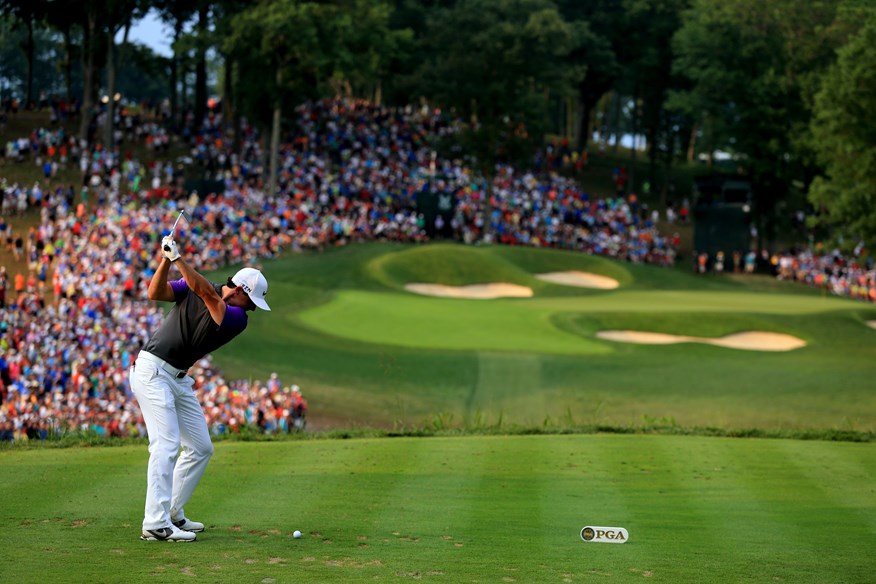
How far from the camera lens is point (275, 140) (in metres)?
60.3

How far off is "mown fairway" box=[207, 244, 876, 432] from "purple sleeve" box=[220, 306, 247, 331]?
1047cm

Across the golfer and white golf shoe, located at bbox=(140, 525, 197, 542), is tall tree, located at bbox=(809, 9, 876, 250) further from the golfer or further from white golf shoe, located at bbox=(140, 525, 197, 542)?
white golf shoe, located at bbox=(140, 525, 197, 542)

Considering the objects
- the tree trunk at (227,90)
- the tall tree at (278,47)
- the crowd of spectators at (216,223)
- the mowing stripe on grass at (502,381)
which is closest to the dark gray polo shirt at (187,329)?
the crowd of spectators at (216,223)

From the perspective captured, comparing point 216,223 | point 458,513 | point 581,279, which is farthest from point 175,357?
point 581,279

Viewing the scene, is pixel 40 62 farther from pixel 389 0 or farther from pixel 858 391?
pixel 858 391

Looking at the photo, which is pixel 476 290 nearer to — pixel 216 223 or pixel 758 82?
pixel 216 223

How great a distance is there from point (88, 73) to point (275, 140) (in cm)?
1024

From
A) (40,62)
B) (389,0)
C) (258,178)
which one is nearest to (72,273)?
(258,178)

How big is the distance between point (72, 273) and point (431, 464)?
85.0ft

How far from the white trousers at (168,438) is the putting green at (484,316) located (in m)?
27.9

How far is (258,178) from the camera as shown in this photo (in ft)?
198

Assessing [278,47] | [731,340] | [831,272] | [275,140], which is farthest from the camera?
[831,272]

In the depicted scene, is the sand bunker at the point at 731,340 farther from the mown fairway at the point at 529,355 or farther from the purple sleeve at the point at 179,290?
the purple sleeve at the point at 179,290

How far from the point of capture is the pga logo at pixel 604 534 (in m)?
11.3
